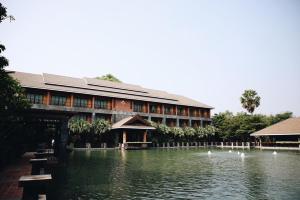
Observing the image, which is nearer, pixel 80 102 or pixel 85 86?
pixel 80 102

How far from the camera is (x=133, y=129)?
46500mm

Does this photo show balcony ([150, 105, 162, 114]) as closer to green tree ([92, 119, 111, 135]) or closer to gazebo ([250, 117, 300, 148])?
green tree ([92, 119, 111, 135])

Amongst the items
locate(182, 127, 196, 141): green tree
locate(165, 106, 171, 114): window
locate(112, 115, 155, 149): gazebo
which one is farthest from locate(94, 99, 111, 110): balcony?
locate(182, 127, 196, 141): green tree

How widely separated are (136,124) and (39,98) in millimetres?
16942

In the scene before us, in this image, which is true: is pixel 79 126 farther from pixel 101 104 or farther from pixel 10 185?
pixel 10 185

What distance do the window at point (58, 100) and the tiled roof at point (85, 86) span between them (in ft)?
5.18

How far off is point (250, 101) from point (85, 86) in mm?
40724

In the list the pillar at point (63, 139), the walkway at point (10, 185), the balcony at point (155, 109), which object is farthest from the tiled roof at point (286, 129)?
the walkway at point (10, 185)

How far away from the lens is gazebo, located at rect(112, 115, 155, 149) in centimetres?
4369

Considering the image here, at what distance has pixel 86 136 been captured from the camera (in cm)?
4388

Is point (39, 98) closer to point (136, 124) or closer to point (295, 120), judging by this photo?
point (136, 124)

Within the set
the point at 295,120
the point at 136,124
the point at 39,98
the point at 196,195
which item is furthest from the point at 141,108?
the point at 196,195

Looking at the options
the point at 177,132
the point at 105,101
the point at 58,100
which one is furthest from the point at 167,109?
the point at 58,100

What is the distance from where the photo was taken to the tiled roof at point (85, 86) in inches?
1703
